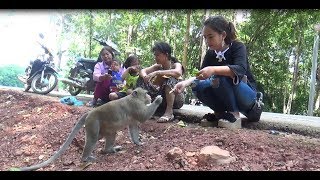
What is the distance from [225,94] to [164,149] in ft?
3.21

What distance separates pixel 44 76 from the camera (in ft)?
33.6

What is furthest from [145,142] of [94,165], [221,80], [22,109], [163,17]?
[163,17]

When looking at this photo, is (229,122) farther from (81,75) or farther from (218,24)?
(81,75)

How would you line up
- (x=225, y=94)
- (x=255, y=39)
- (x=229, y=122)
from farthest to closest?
(x=255, y=39) → (x=229, y=122) → (x=225, y=94)

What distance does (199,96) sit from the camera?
4.18 m

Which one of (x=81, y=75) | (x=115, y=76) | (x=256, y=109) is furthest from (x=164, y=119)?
(x=81, y=75)

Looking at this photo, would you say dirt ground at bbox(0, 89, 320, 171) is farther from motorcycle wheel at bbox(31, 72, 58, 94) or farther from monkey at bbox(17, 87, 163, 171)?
motorcycle wheel at bbox(31, 72, 58, 94)

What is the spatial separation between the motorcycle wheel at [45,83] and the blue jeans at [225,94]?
22.5 ft

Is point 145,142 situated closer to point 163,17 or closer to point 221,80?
point 221,80

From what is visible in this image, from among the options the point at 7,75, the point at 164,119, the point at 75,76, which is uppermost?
the point at 75,76

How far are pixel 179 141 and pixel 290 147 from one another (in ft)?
3.47

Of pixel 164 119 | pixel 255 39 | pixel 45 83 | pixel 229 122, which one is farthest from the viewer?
pixel 255 39

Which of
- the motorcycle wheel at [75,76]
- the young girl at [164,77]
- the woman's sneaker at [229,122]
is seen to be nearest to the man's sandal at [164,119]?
the young girl at [164,77]
